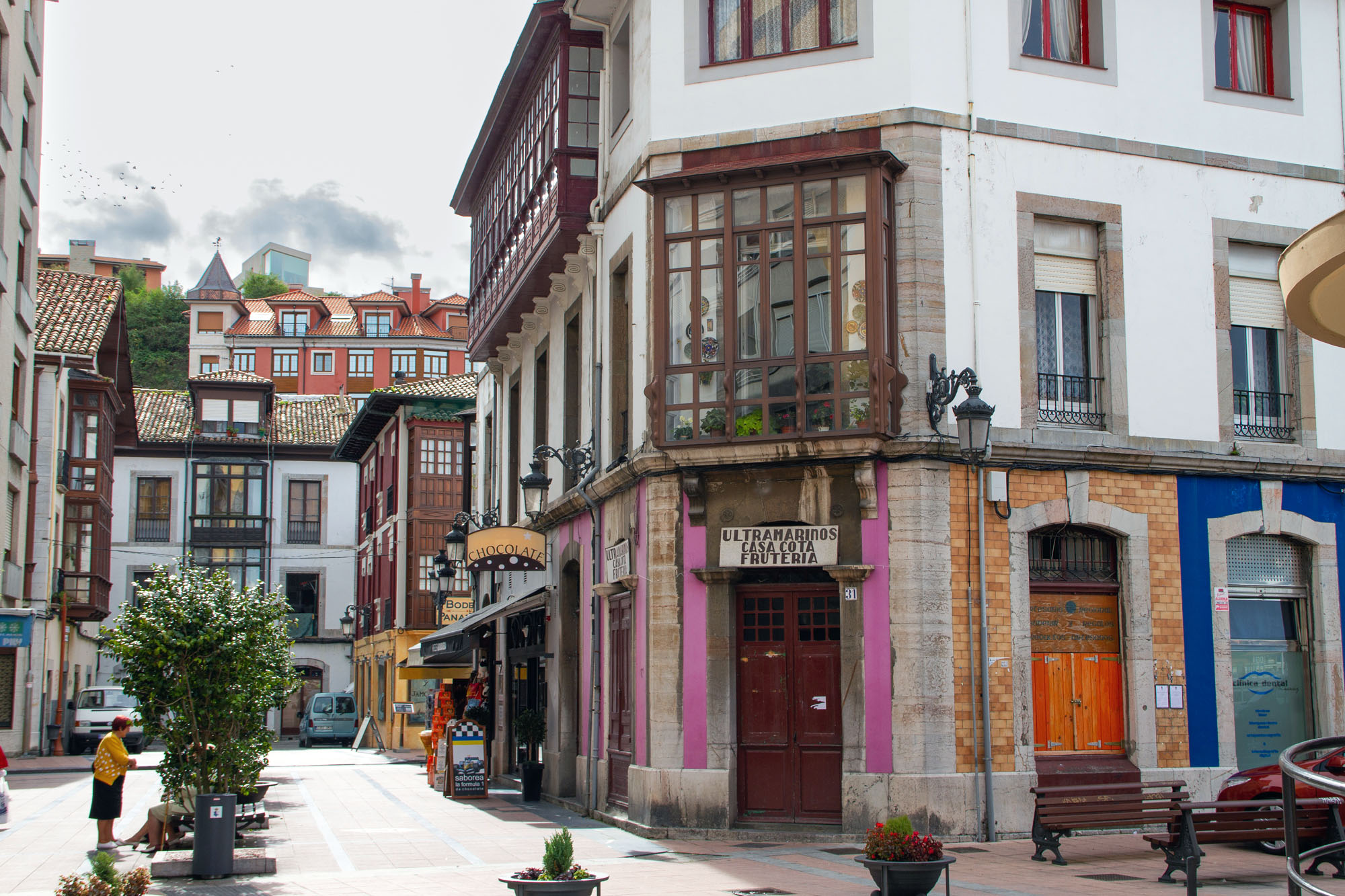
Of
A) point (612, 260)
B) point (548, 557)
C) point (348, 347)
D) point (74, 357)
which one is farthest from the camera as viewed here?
point (348, 347)

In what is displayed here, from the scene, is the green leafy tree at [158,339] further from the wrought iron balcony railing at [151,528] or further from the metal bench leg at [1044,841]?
the metal bench leg at [1044,841]

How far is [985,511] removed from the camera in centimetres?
1606

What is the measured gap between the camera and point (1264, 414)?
1784 cm

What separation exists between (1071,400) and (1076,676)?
10.5ft

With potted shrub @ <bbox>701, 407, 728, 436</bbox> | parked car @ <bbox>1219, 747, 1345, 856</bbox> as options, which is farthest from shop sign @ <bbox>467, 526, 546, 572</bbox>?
parked car @ <bbox>1219, 747, 1345, 856</bbox>

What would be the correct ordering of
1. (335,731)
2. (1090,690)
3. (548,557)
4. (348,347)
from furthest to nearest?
(348,347), (335,731), (548,557), (1090,690)

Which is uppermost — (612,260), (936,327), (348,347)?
(348,347)

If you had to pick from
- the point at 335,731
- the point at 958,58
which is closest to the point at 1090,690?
the point at 958,58

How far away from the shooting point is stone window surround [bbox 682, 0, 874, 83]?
54.1ft

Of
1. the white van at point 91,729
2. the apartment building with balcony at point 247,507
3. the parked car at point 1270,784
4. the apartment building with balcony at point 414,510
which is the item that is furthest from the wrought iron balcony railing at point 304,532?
the parked car at point 1270,784

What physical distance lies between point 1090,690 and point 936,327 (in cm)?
451

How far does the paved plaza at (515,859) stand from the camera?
40.9 feet

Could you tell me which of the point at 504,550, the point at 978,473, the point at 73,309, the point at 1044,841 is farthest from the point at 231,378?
the point at 1044,841

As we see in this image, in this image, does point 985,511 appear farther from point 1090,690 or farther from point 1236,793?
point 1236,793
